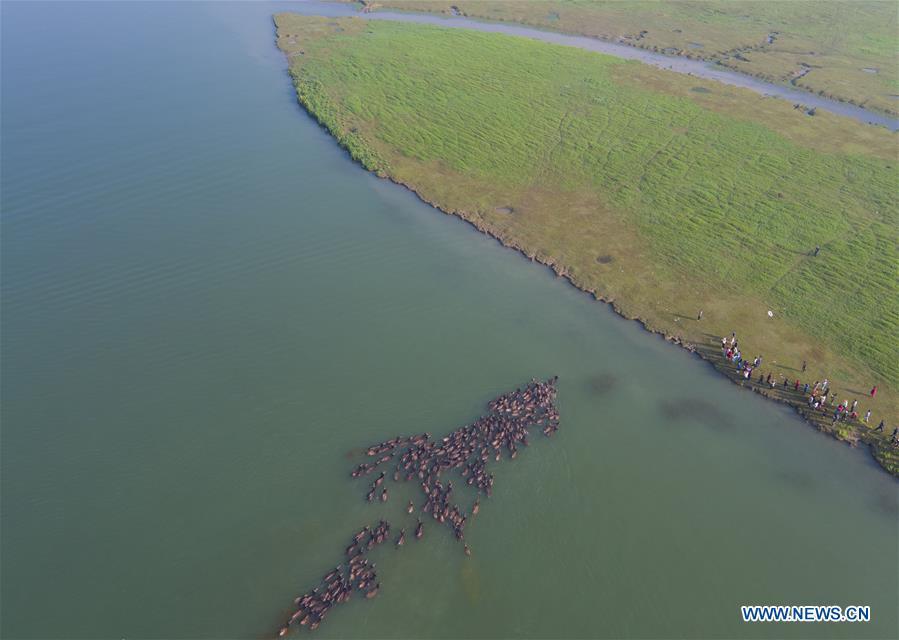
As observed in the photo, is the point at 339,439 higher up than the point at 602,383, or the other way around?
the point at 602,383

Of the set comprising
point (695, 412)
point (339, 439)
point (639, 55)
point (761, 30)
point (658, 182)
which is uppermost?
point (761, 30)

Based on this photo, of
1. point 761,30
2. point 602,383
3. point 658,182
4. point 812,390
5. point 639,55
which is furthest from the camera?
point 761,30

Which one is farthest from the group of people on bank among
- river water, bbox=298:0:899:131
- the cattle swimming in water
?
river water, bbox=298:0:899:131

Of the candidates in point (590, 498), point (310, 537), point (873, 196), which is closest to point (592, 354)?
point (590, 498)

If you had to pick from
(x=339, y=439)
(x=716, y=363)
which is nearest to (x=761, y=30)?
(x=716, y=363)

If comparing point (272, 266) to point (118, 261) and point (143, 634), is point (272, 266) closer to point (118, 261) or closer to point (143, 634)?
point (118, 261)

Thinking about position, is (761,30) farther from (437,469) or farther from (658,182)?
(437,469)
